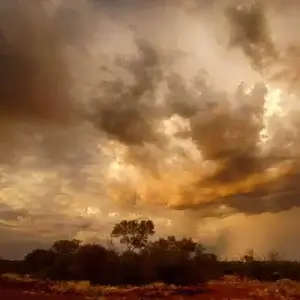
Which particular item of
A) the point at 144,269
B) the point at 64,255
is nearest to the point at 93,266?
the point at 64,255

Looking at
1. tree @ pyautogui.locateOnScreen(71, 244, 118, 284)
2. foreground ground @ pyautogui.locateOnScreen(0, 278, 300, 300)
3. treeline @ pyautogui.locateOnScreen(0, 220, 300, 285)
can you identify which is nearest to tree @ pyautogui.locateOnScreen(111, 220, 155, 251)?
treeline @ pyautogui.locateOnScreen(0, 220, 300, 285)

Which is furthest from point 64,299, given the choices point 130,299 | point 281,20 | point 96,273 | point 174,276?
point 281,20

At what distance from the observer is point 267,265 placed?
16375 millimetres

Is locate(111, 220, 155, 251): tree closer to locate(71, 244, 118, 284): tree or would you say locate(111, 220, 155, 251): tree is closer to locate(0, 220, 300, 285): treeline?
locate(0, 220, 300, 285): treeline

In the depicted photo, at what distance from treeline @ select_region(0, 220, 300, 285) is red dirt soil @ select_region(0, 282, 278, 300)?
77 cm

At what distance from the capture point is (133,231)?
586 inches

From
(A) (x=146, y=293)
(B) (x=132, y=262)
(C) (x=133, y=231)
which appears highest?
(C) (x=133, y=231)

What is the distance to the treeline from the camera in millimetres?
14969

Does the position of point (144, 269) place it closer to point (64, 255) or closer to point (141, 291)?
point (141, 291)

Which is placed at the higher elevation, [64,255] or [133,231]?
[133,231]

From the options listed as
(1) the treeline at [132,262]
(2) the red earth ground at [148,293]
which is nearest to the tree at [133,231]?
(1) the treeline at [132,262]

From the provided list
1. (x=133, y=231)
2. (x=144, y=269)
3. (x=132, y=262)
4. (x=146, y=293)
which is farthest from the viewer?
(x=132, y=262)

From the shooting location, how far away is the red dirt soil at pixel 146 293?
12.9 meters

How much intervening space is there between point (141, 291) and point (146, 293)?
309mm
